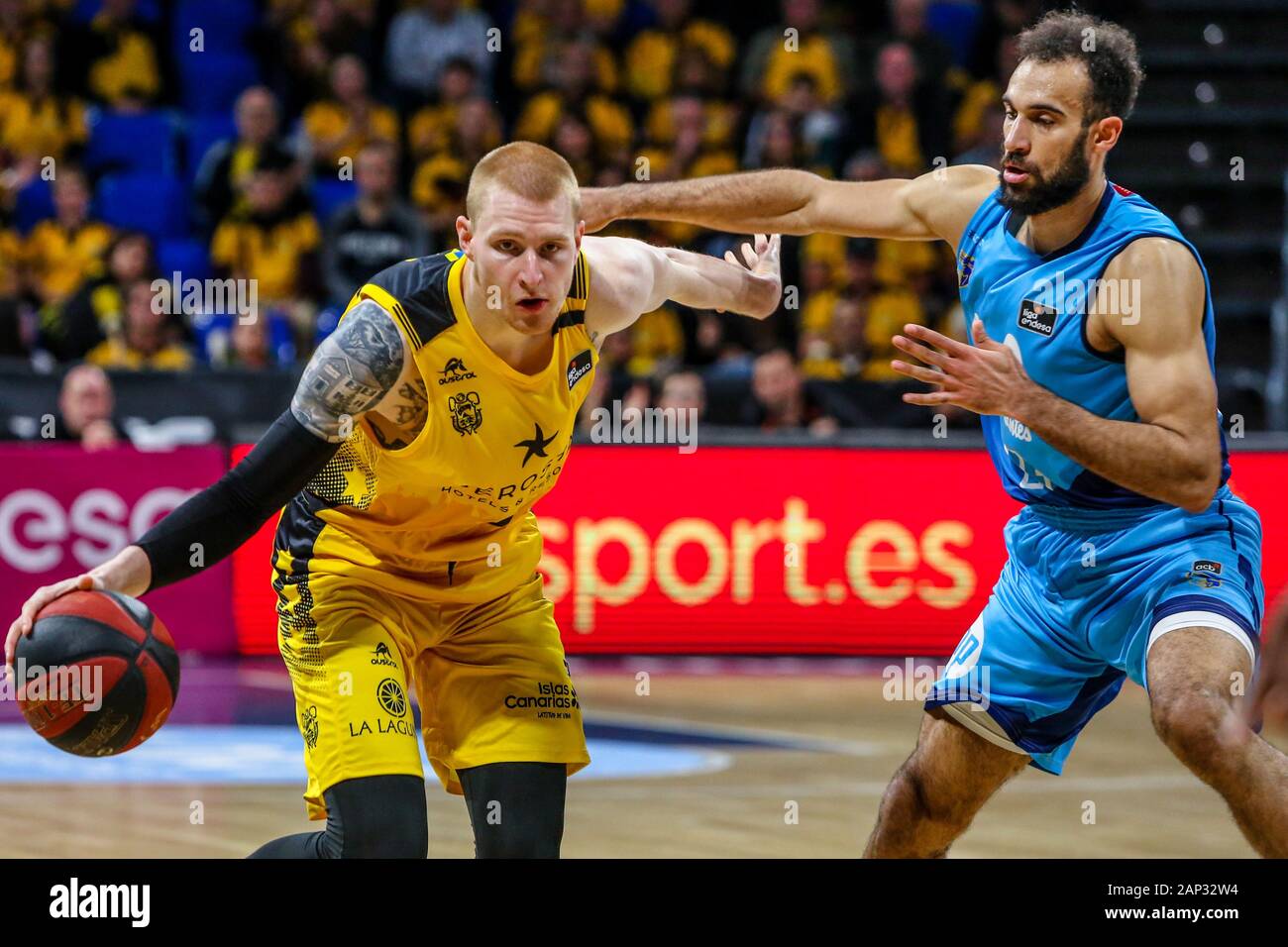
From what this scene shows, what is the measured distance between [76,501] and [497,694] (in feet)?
21.8

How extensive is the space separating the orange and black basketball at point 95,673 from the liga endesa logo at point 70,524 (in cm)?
645

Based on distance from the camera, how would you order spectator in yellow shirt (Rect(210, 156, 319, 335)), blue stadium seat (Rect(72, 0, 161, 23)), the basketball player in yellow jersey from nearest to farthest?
the basketball player in yellow jersey < spectator in yellow shirt (Rect(210, 156, 319, 335)) < blue stadium seat (Rect(72, 0, 161, 23))

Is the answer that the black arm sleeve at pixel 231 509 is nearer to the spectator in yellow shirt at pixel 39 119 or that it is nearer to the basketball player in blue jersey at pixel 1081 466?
the basketball player in blue jersey at pixel 1081 466

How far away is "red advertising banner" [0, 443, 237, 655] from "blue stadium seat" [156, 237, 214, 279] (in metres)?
3.31

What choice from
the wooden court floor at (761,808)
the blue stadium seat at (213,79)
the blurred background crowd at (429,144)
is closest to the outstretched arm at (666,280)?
the wooden court floor at (761,808)

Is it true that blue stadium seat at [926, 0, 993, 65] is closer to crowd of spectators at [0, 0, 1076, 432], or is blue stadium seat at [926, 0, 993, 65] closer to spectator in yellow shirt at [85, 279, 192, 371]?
crowd of spectators at [0, 0, 1076, 432]

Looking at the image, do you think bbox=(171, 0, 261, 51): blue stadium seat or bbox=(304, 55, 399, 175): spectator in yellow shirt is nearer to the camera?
bbox=(304, 55, 399, 175): spectator in yellow shirt

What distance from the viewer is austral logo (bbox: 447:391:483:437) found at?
476 centimetres

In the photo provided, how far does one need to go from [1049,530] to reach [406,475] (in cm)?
170

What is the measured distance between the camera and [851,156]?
1466cm

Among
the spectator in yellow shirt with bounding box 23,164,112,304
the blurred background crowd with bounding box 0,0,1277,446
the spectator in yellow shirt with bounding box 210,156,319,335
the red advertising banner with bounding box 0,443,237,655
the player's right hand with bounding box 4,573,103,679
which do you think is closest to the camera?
the player's right hand with bounding box 4,573,103,679

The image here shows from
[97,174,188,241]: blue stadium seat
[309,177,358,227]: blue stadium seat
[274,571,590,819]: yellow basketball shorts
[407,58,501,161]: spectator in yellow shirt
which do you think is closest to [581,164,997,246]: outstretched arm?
[274,571,590,819]: yellow basketball shorts
